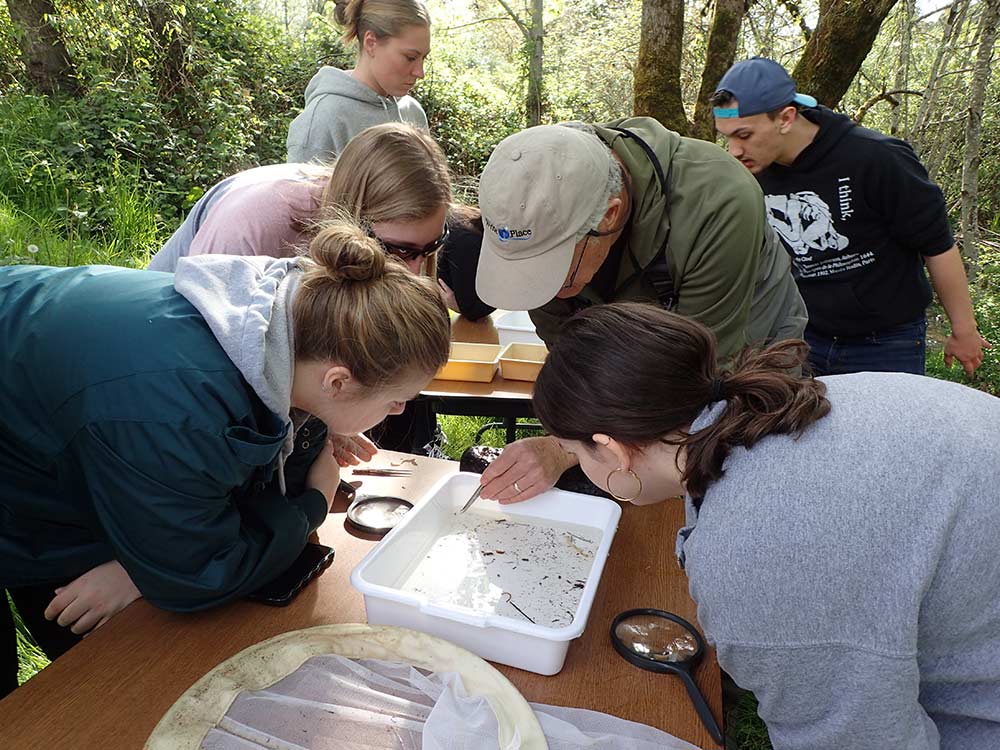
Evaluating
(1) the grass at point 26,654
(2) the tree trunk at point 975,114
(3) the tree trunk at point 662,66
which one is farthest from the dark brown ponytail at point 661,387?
(2) the tree trunk at point 975,114

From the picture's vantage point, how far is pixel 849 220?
8.26 feet

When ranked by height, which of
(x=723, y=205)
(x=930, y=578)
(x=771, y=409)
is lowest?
(x=930, y=578)

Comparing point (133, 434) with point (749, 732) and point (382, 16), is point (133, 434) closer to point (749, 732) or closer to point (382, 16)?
point (749, 732)

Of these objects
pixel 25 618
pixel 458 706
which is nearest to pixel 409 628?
pixel 458 706

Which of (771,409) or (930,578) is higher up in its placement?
(771,409)

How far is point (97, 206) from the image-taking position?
219 inches

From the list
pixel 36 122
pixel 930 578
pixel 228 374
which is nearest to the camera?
pixel 930 578

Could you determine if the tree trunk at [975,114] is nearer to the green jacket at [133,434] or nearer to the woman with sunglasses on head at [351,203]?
the woman with sunglasses on head at [351,203]

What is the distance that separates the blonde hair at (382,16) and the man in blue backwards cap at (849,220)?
128 cm

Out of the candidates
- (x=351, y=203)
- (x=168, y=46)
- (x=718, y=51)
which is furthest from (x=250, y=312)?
(x=168, y=46)

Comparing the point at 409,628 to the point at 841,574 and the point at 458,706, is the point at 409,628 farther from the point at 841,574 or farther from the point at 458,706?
the point at 841,574

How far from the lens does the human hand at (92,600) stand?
1267mm

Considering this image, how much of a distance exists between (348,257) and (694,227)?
86 centimetres

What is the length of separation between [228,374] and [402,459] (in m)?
0.76
